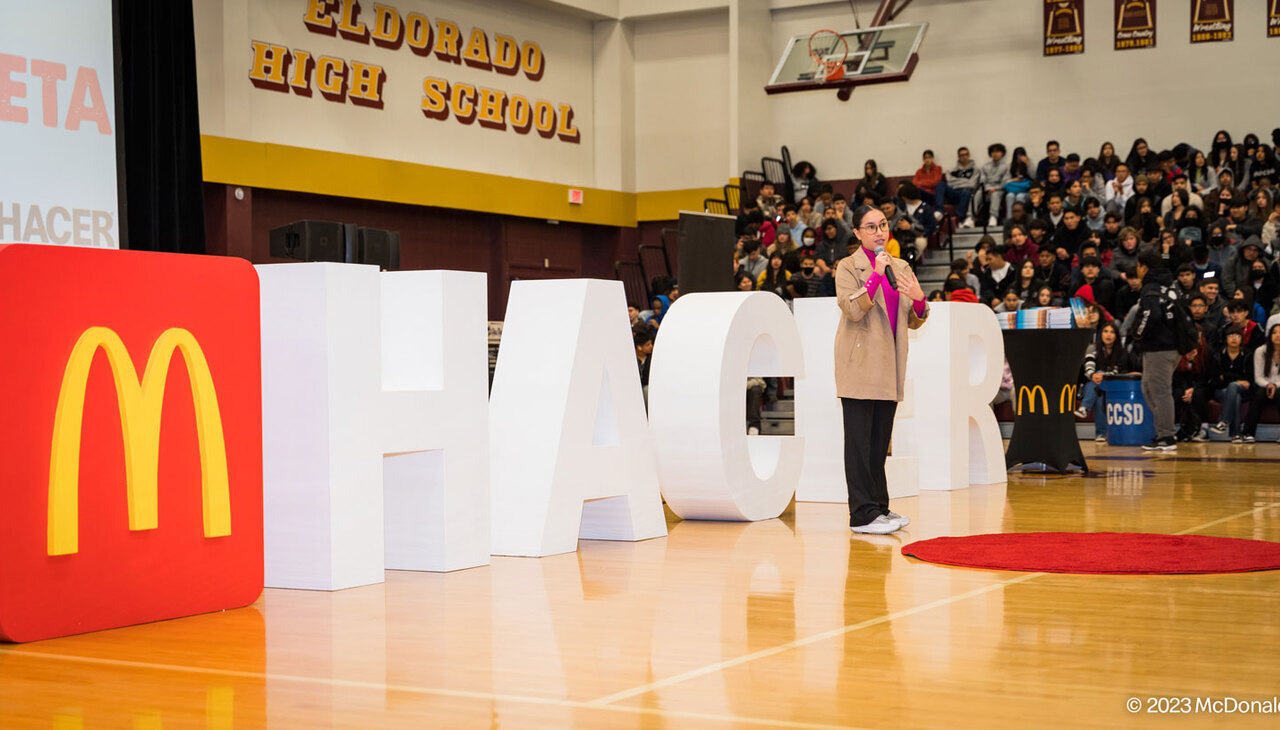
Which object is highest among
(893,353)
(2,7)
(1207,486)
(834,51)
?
(834,51)

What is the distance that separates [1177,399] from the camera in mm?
13133

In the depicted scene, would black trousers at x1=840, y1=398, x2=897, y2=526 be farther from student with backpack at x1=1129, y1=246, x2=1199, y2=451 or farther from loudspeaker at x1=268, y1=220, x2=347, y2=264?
student with backpack at x1=1129, y1=246, x2=1199, y2=451

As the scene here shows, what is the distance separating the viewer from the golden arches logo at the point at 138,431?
4.32 meters

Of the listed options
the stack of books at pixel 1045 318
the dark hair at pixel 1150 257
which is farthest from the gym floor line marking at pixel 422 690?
the dark hair at pixel 1150 257

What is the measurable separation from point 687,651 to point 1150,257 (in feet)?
31.9

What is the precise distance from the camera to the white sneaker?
658 cm

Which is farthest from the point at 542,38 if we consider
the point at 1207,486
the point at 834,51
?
the point at 1207,486

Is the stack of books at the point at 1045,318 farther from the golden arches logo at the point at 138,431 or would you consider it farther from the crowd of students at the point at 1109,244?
the golden arches logo at the point at 138,431

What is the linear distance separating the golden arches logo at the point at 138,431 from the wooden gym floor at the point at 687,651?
367mm

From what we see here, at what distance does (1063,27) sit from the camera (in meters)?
18.2

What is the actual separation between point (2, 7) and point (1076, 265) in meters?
10.3

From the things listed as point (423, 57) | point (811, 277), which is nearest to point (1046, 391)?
point (811, 277)

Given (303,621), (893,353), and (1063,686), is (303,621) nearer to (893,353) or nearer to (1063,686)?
(1063,686)

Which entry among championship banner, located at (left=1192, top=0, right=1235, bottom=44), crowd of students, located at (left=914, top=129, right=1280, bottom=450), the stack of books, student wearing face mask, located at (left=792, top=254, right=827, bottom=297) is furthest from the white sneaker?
championship banner, located at (left=1192, top=0, right=1235, bottom=44)
